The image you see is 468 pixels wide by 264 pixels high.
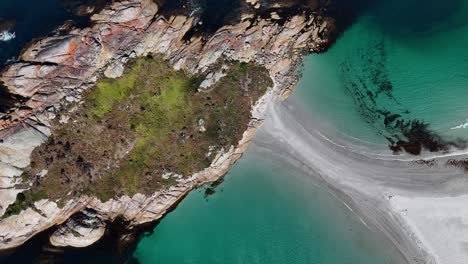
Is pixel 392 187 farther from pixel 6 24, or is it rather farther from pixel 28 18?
pixel 6 24

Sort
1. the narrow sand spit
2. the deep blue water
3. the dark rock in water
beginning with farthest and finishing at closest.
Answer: the dark rock in water → the deep blue water → the narrow sand spit

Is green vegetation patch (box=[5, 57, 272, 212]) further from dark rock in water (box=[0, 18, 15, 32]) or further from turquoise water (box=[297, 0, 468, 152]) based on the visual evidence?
dark rock in water (box=[0, 18, 15, 32])

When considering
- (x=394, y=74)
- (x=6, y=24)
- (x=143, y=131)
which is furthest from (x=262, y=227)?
(x=6, y=24)

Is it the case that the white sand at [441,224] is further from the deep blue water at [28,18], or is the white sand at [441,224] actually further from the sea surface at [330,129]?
the deep blue water at [28,18]

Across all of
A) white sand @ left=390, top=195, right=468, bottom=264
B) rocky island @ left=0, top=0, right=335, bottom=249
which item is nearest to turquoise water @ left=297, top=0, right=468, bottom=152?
rocky island @ left=0, top=0, right=335, bottom=249

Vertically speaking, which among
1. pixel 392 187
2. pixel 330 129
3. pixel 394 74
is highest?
pixel 394 74

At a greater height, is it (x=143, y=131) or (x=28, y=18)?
(x=28, y=18)

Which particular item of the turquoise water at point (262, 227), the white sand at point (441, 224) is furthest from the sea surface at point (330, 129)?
the white sand at point (441, 224)
